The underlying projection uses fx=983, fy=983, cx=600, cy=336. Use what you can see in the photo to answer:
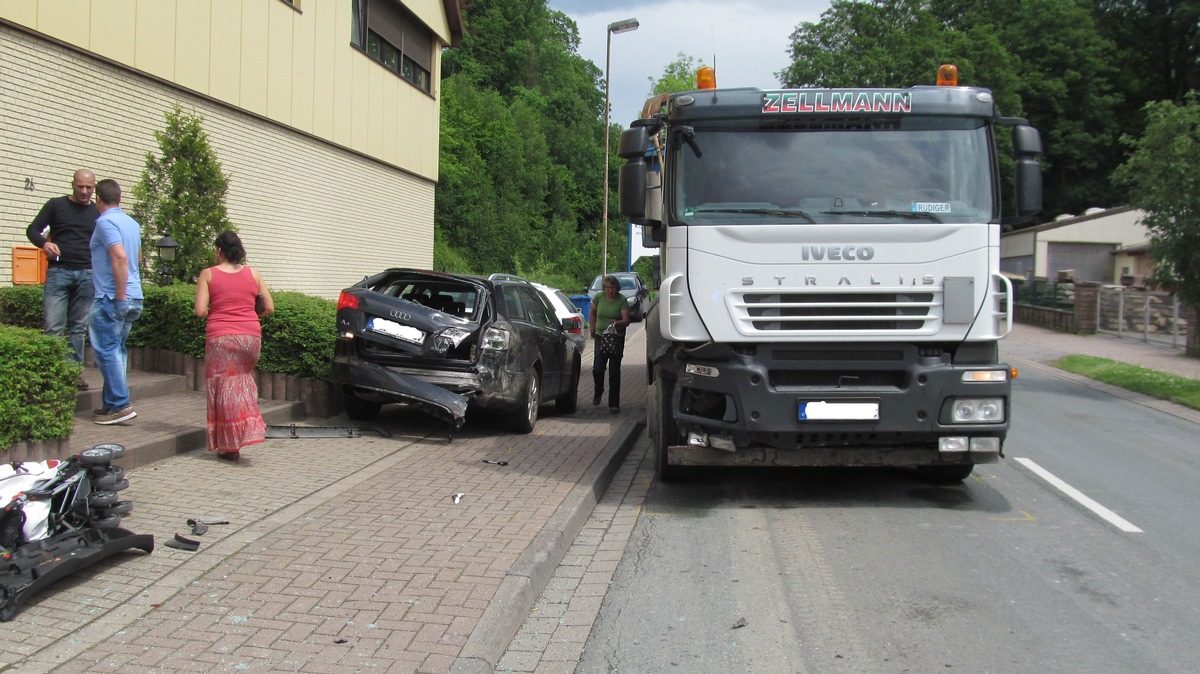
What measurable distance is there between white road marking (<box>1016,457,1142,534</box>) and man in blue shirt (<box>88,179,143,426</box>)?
7.44m

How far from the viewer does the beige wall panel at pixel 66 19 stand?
34.4ft

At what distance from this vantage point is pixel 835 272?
6.88 metres

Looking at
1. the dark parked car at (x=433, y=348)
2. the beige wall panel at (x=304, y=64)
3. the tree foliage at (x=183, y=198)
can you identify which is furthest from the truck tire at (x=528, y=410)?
the beige wall panel at (x=304, y=64)

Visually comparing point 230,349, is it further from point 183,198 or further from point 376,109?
point 376,109

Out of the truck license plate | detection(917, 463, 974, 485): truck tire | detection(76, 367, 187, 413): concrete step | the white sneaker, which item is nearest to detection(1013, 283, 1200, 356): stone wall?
detection(917, 463, 974, 485): truck tire

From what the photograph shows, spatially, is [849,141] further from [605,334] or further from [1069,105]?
[1069,105]

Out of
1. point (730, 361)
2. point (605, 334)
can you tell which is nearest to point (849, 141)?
point (730, 361)

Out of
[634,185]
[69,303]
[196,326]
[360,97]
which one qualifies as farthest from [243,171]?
[634,185]

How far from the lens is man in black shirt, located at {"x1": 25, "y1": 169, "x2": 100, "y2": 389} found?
7945 mm

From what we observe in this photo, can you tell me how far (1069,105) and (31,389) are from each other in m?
65.0

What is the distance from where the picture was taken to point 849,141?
7262mm

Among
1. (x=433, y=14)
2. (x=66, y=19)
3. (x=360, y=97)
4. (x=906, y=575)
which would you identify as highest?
A: (x=433, y=14)

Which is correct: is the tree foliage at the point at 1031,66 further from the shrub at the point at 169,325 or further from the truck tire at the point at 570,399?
the shrub at the point at 169,325

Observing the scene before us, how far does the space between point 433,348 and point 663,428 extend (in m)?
2.60
